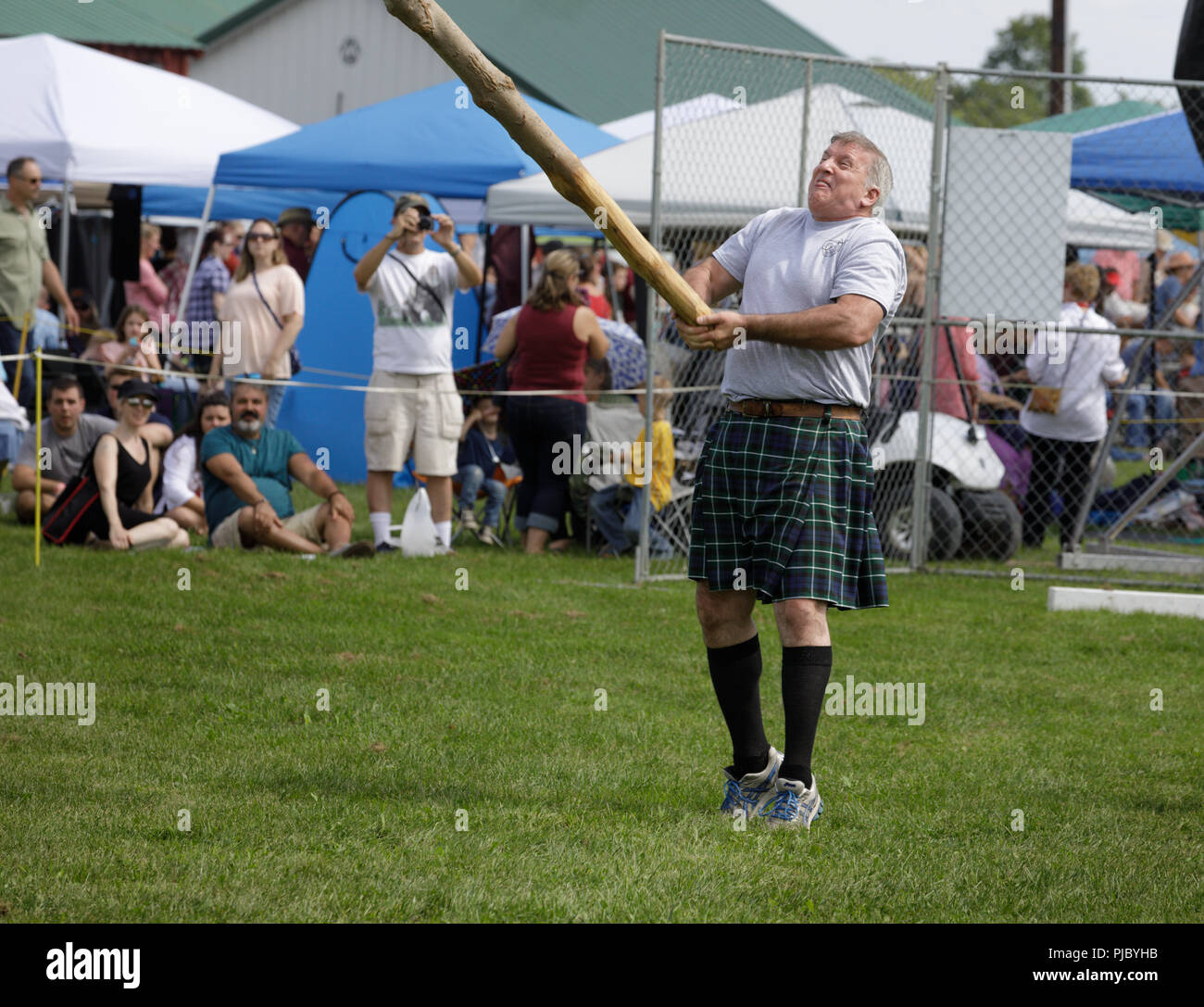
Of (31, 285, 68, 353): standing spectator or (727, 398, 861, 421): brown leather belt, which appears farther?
(31, 285, 68, 353): standing spectator

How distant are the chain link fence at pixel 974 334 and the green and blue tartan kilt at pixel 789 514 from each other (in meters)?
3.86

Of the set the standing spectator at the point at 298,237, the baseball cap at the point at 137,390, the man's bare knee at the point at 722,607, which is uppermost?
the standing spectator at the point at 298,237

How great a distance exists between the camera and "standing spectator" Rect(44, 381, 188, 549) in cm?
877

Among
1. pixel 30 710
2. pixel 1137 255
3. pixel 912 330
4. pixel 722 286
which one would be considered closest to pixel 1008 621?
pixel 912 330

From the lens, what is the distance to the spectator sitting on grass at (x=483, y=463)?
10195mm

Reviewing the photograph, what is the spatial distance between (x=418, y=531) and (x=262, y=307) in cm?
238

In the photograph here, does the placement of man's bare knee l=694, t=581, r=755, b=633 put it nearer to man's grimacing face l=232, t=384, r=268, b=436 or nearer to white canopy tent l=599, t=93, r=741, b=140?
man's grimacing face l=232, t=384, r=268, b=436

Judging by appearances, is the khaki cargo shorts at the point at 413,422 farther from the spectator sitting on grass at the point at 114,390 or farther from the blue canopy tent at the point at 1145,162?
the blue canopy tent at the point at 1145,162

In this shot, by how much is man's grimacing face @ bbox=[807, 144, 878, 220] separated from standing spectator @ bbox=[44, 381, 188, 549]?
5.68m

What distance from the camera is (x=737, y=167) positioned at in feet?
33.4

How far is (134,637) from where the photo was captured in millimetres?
6379

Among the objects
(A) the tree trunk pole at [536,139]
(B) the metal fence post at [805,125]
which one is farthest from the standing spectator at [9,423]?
(A) the tree trunk pole at [536,139]

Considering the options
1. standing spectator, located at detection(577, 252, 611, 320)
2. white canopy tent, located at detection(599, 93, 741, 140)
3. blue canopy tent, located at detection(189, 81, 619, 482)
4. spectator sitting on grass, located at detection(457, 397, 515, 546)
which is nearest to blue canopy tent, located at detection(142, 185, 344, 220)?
white canopy tent, located at detection(599, 93, 741, 140)
